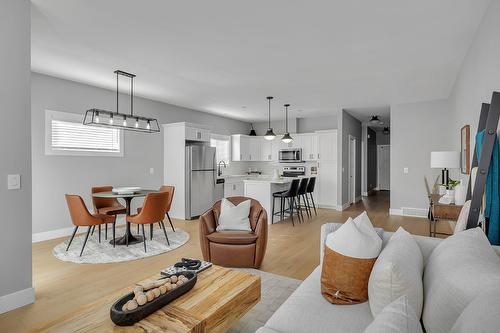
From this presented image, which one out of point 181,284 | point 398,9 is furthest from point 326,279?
point 398,9

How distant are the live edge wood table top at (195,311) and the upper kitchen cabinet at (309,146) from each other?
621 centimetres

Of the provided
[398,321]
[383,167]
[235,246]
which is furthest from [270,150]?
[398,321]

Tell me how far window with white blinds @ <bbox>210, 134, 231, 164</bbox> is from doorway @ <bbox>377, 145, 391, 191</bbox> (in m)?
Result: 7.07

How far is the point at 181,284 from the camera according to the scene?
1.76 meters

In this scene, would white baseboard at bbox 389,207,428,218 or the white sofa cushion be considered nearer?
the white sofa cushion

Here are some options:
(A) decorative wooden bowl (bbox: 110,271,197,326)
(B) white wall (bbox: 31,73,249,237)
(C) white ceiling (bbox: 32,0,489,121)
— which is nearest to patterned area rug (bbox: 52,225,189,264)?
(B) white wall (bbox: 31,73,249,237)

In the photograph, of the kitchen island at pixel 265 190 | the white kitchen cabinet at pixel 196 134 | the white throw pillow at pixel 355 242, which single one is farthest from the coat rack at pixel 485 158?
the white kitchen cabinet at pixel 196 134

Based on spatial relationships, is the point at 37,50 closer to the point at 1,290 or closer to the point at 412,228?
the point at 1,290

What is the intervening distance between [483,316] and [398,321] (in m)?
0.22

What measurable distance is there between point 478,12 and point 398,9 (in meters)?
0.77

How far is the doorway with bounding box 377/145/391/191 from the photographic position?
12.1 m

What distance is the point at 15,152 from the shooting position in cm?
246

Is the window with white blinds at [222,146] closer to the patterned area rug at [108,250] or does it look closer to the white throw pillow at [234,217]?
the patterned area rug at [108,250]

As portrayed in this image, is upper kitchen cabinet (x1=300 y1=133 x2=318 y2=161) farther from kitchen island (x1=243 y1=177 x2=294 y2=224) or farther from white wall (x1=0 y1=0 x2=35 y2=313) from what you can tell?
A: white wall (x1=0 y1=0 x2=35 y2=313)
